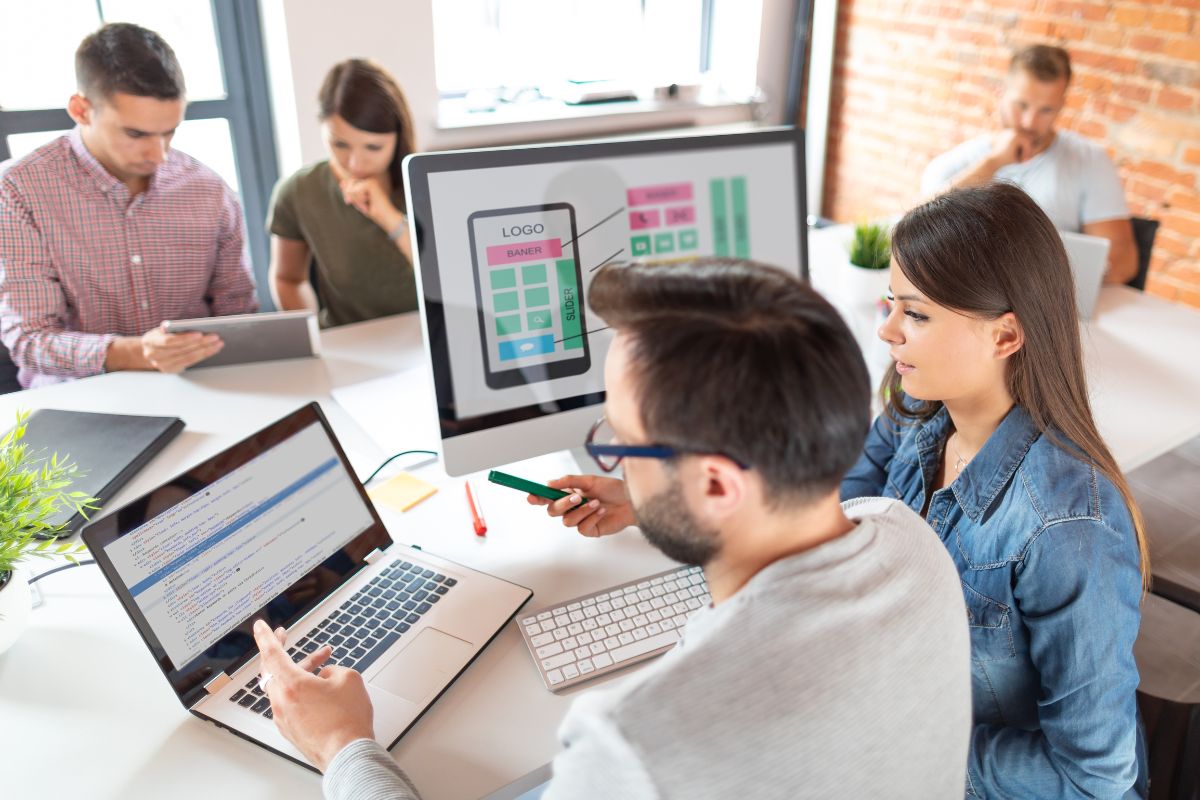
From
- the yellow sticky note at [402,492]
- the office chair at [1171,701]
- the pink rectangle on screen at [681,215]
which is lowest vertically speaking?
the office chair at [1171,701]

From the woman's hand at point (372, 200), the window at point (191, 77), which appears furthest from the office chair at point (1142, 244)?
the window at point (191, 77)

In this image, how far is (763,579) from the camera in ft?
2.35

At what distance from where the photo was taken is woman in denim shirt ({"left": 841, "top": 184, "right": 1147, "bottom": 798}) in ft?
3.25

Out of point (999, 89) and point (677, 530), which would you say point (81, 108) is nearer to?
point (677, 530)

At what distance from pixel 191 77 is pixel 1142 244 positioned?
3.02 metres

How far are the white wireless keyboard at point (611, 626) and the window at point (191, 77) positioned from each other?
7.05 feet

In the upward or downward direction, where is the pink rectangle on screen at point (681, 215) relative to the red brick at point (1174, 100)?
downward

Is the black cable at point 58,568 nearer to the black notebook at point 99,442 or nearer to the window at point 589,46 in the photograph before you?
the black notebook at point 99,442

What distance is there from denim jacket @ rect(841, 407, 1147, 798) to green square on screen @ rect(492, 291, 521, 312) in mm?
646

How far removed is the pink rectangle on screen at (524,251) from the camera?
1260 mm

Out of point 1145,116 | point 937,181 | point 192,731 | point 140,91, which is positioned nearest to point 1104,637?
point 192,731

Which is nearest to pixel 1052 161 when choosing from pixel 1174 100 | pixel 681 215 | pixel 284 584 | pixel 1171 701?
pixel 1174 100

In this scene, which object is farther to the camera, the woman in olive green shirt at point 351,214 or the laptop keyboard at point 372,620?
the woman in olive green shirt at point 351,214

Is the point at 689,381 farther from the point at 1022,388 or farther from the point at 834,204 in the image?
the point at 834,204
